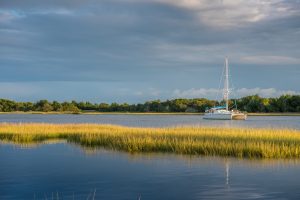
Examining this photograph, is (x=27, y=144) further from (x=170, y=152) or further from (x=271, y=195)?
(x=271, y=195)

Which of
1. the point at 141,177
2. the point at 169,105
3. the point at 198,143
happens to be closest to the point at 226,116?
the point at 169,105

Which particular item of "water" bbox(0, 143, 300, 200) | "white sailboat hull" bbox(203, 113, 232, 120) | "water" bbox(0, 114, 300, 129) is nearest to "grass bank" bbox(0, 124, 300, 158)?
"water" bbox(0, 143, 300, 200)

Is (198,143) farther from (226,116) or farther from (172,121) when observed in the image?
(226,116)

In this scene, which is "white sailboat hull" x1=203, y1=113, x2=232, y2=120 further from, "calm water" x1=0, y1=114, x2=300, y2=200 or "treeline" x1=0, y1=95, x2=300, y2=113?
"calm water" x1=0, y1=114, x2=300, y2=200

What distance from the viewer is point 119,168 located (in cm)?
2006

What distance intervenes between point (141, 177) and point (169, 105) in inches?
4966

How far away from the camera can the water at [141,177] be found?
48.1ft

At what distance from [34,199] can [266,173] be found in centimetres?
910

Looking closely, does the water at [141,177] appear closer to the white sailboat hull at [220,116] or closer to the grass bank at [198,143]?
the grass bank at [198,143]

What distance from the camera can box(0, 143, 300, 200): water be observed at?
14.7 meters

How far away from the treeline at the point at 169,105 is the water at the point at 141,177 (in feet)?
336

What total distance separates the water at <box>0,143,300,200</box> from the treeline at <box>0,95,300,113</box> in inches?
4031

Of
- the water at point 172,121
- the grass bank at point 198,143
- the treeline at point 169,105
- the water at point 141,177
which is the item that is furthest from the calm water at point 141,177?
the treeline at point 169,105

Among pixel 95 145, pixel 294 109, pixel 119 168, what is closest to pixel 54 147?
pixel 95 145
